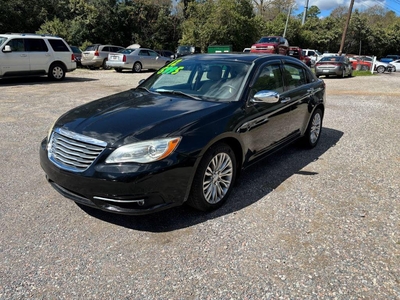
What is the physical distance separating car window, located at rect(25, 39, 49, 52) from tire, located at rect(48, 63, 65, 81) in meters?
0.79

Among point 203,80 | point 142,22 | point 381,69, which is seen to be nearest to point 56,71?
point 203,80

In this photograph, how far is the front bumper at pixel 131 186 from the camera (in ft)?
9.25

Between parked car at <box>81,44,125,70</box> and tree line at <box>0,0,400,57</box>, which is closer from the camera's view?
parked car at <box>81,44,125,70</box>

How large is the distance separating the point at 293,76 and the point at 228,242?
3.06 m

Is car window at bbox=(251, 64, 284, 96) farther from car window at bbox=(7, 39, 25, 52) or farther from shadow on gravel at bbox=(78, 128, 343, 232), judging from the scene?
car window at bbox=(7, 39, 25, 52)

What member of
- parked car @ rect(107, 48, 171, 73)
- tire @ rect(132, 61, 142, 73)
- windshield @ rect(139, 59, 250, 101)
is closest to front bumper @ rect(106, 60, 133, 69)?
parked car @ rect(107, 48, 171, 73)

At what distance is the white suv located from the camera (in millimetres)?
12069

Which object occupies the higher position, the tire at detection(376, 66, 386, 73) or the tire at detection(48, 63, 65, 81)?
the tire at detection(376, 66, 386, 73)

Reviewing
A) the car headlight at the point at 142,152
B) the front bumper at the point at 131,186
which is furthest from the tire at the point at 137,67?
the car headlight at the point at 142,152

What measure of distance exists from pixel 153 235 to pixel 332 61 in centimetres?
1954

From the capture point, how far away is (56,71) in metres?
13.9

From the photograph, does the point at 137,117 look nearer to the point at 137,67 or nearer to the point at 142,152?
the point at 142,152

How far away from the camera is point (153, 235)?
3072mm

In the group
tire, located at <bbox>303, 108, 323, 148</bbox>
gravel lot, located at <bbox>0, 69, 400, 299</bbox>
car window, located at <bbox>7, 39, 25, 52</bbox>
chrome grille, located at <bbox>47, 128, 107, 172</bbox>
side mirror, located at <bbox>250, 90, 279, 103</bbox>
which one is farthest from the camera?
car window, located at <bbox>7, 39, 25, 52</bbox>
